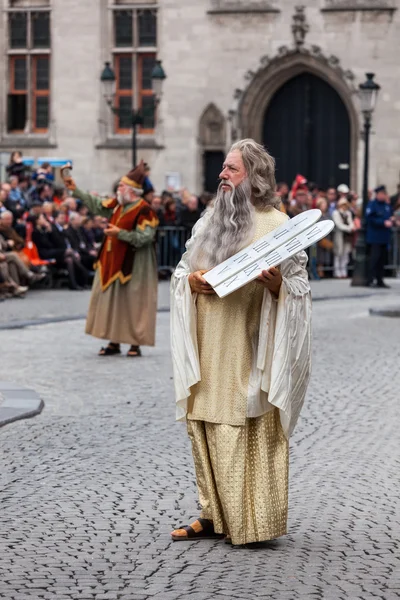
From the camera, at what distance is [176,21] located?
117 ft

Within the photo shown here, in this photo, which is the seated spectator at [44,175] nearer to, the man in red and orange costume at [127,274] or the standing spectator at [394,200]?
the standing spectator at [394,200]

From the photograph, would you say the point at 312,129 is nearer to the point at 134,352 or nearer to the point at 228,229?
the point at 134,352

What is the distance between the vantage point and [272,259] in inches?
259

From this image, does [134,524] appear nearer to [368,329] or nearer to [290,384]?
[290,384]

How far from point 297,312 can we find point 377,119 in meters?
28.1

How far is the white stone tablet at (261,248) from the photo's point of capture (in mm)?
6590

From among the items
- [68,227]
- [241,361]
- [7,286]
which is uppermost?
[241,361]

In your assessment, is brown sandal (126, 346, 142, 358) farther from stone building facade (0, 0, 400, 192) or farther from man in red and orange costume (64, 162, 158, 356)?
stone building facade (0, 0, 400, 192)

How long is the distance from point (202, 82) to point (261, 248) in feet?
96.0

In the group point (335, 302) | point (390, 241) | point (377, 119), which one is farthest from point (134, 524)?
point (377, 119)

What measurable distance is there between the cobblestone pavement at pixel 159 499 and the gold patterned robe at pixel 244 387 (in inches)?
7.9

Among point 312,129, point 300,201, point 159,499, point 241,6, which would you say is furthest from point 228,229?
point 241,6

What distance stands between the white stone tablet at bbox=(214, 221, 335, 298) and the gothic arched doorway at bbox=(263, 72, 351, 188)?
→ 28.8 meters

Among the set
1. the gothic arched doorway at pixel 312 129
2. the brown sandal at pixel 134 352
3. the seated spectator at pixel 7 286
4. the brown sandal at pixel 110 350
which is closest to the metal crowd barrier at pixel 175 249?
the seated spectator at pixel 7 286
